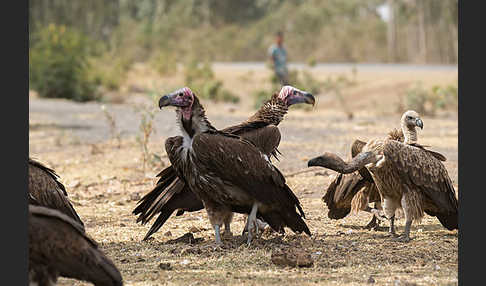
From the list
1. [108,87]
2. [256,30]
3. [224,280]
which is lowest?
[224,280]

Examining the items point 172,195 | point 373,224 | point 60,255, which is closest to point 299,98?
point 373,224

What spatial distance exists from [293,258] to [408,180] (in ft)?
5.02

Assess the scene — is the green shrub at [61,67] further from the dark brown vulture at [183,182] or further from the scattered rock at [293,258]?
the scattered rock at [293,258]

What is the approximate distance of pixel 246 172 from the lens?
660cm

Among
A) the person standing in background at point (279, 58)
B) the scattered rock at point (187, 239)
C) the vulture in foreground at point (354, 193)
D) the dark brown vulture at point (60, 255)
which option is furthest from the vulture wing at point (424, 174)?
the person standing in background at point (279, 58)

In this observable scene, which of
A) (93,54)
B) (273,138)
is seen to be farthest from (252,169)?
(93,54)

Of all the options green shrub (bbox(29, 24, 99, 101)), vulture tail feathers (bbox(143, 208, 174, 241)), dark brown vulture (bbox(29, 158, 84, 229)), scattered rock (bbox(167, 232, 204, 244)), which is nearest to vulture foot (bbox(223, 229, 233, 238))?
scattered rock (bbox(167, 232, 204, 244))

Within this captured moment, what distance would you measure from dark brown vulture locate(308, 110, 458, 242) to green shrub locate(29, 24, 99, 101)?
1699cm

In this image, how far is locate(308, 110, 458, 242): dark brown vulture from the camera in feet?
22.6

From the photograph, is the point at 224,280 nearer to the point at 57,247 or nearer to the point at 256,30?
the point at 57,247

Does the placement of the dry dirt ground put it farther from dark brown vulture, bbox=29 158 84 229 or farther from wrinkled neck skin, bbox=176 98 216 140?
wrinkled neck skin, bbox=176 98 216 140

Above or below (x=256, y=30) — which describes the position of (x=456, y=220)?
below

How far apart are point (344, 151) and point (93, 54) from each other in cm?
1860

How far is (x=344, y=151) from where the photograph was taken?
12781 mm
